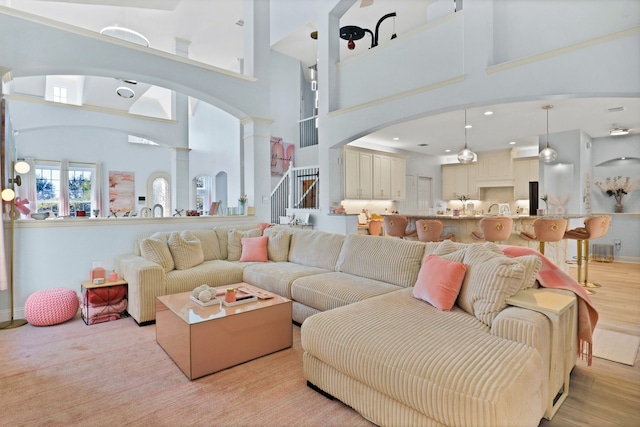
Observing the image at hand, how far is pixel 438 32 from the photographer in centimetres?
448

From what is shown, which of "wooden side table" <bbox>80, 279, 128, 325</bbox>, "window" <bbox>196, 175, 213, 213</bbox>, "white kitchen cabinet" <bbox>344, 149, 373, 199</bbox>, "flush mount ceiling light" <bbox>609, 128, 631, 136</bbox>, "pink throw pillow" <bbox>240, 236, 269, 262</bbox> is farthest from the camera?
"window" <bbox>196, 175, 213, 213</bbox>

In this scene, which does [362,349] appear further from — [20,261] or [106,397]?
[20,261]

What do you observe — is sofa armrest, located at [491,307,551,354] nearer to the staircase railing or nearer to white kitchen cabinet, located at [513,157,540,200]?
the staircase railing

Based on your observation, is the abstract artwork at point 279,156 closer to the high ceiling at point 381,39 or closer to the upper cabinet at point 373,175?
the upper cabinet at point 373,175

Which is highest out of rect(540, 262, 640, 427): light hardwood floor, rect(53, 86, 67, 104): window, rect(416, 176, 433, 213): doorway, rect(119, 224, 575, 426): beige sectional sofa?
rect(53, 86, 67, 104): window

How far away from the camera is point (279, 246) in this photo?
4.37 metres

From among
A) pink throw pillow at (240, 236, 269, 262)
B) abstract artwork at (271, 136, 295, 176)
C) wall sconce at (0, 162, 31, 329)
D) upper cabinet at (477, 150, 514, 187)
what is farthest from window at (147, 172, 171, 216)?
upper cabinet at (477, 150, 514, 187)

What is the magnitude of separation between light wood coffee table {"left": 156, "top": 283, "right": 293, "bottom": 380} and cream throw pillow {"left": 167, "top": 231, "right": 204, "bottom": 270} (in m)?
1.04

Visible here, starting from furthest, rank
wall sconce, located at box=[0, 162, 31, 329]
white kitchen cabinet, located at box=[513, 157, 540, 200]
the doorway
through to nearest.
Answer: the doorway → white kitchen cabinet, located at box=[513, 157, 540, 200] → wall sconce, located at box=[0, 162, 31, 329]

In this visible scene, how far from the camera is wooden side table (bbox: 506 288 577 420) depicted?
72.4 inches

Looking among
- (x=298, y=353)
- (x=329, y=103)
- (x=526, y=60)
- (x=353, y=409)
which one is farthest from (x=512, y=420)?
(x=329, y=103)

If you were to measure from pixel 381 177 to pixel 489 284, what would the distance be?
6830 mm

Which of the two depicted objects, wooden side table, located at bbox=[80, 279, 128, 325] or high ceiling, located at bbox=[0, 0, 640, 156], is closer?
wooden side table, located at bbox=[80, 279, 128, 325]

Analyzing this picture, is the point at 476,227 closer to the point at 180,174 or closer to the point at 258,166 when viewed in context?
the point at 258,166
